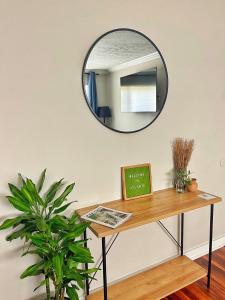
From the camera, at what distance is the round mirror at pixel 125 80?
161cm

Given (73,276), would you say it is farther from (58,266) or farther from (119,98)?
(119,98)

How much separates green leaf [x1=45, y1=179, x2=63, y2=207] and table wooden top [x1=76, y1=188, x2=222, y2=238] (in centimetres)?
25

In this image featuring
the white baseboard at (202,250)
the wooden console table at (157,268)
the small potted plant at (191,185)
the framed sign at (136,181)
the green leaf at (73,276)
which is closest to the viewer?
the green leaf at (73,276)

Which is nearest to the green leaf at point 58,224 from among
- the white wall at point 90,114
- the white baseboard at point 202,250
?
the white wall at point 90,114

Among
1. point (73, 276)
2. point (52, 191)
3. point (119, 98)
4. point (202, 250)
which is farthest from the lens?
point (202, 250)

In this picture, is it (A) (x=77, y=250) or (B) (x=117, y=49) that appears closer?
(A) (x=77, y=250)

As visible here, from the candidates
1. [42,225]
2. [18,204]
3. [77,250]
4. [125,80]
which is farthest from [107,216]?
[125,80]

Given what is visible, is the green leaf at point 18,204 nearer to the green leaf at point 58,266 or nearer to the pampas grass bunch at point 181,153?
the green leaf at point 58,266

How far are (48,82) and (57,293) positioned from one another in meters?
1.24

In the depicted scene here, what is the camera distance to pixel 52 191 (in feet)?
4.65

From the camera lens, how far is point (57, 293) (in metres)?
1.34

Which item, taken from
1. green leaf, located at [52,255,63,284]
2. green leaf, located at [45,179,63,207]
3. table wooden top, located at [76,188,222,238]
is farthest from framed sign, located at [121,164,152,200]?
green leaf, located at [52,255,63,284]

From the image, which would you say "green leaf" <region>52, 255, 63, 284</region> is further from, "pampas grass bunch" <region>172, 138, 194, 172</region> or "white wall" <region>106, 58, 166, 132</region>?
"pampas grass bunch" <region>172, 138, 194, 172</region>

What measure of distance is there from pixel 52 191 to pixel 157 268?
3.93ft
